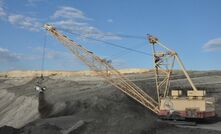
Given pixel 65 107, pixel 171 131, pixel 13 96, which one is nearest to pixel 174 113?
pixel 171 131

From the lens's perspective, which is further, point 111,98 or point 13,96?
point 13,96

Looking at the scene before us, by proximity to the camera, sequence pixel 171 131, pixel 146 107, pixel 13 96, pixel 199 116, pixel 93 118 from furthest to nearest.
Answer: pixel 13 96 → pixel 146 107 → pixel 93 118 → pixel 199 116 → pixel 171 131

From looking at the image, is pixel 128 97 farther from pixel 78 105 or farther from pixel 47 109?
pixel 47 109

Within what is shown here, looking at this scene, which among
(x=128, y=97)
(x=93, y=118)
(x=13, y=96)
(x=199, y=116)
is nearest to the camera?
(x=199, y=116)

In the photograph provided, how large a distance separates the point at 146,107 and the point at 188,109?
31.1 ft

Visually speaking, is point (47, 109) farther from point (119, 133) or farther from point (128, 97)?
point (119, 133)

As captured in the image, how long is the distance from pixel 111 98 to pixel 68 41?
28.6 ft

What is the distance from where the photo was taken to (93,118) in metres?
44.0

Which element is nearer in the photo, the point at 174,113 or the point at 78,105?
the point at 174,113

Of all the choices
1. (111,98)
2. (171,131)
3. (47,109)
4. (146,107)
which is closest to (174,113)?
(171,131)

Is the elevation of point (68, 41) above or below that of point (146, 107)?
above

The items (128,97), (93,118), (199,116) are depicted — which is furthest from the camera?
(128,97)

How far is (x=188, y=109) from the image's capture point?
4056 cm

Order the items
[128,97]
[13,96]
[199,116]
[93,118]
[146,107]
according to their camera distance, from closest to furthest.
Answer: [199,116] → [93,118] → [146,107] → [128,97] → [13,96]
